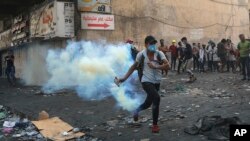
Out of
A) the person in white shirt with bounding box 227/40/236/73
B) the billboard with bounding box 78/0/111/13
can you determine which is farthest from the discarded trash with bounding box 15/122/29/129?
the person in white shirt with bounding box 227/40/236/73

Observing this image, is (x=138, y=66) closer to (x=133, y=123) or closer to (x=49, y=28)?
Result: (x=133, y=123)

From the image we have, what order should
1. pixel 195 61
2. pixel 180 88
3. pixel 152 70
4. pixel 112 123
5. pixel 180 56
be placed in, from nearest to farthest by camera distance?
pixel 152 70 < pixel 112 123 < pixel 180 88 < pixel 180 56 < pixel 195 61

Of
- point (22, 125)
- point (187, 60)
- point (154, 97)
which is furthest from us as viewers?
point (187, 60)

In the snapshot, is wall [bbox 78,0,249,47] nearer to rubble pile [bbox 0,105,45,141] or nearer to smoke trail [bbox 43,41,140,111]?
smoke trail [bbox 43,41,140,111]

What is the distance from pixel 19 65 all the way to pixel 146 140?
18.6 m

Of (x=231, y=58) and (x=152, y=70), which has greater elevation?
(x=152, y=70)

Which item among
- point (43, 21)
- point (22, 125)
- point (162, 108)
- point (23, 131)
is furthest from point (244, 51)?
point (43, 21)

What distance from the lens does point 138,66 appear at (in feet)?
25.1

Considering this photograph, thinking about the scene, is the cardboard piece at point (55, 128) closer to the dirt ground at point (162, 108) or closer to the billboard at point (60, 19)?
the dirt ground at point (162, 108)

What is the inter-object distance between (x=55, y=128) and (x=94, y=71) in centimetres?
224

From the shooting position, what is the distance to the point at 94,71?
10023mm

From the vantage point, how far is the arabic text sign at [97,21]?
16984mm

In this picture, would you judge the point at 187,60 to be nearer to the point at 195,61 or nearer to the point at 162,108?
the point at 195,61

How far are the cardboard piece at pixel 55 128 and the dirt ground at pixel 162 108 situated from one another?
0.87ft
